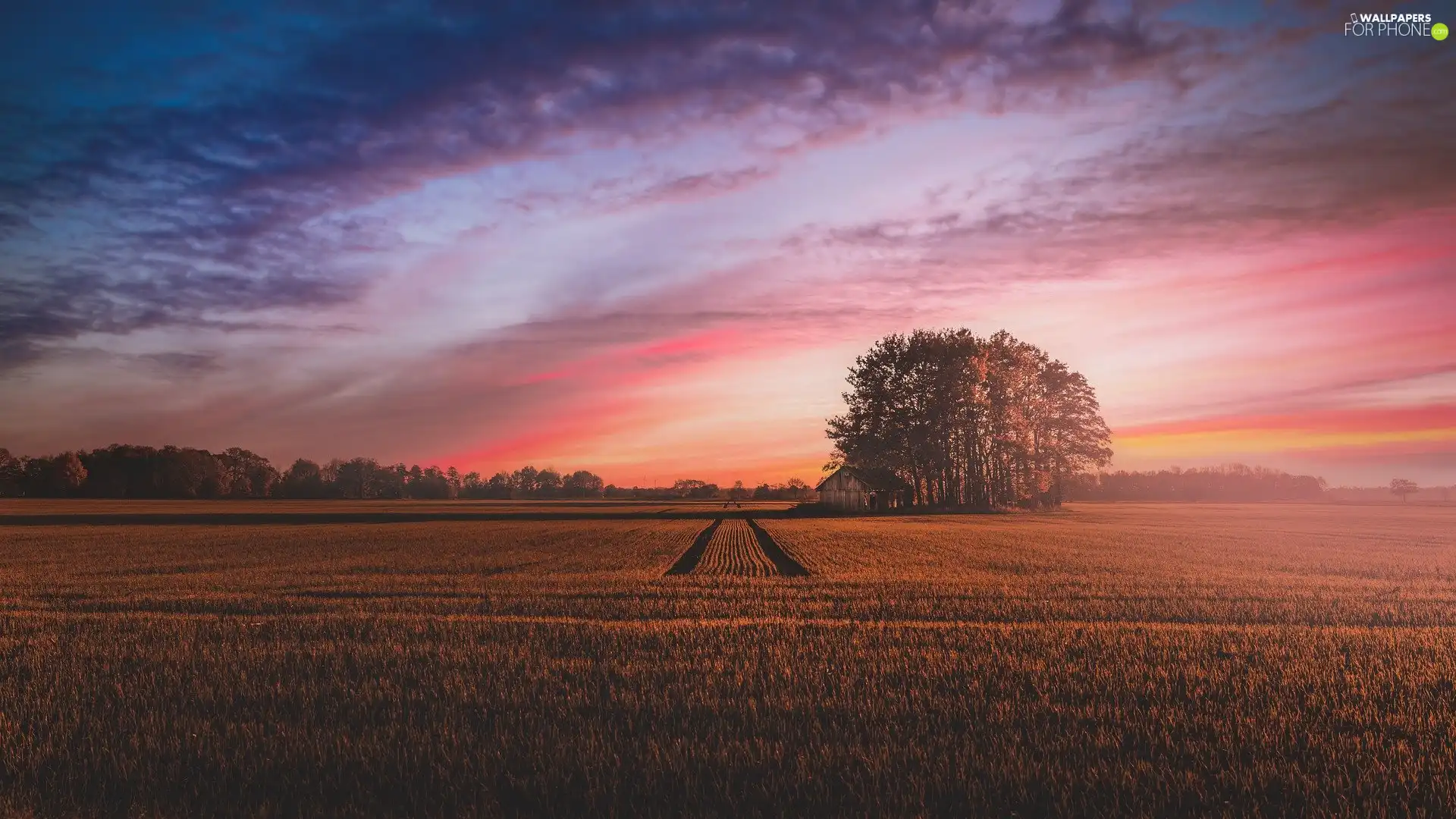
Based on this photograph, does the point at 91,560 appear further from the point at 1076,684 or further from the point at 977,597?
the point at 1076,684

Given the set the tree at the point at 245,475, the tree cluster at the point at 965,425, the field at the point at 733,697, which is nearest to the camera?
the field at the point at 733,697

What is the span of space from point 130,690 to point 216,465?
19242cm

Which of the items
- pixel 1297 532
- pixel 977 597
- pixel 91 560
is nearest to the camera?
pixel 977 597

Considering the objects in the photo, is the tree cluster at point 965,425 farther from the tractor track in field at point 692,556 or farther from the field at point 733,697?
the field at point 733,697

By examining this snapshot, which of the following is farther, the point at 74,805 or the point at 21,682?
the point at 21,682

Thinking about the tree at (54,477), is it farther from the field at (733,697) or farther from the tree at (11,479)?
the field at (733,697)

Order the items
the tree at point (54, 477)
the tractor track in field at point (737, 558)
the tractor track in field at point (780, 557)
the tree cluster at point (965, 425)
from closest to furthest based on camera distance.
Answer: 1. the tractor track in field at point (780, 557)
2. the tractor track in field at point (737, 558)
3. the tree cluster at point (965, 425)
4. the tree at point (54, 477)

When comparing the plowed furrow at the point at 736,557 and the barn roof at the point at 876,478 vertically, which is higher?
the barn roof at the point at 876,478

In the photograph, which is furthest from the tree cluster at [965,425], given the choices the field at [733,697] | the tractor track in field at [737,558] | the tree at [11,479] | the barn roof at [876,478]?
the tree at [11,479]

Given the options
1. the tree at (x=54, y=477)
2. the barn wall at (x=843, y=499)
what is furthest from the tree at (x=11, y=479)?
the barn wall at (x=843, y=499)

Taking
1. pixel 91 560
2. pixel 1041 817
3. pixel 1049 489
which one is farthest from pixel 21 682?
pixel 1049 489

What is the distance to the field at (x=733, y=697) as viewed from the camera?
21.7ft

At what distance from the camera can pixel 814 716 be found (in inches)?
→ 342

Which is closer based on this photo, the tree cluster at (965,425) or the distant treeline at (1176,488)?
the tree cluster at (965,425)
